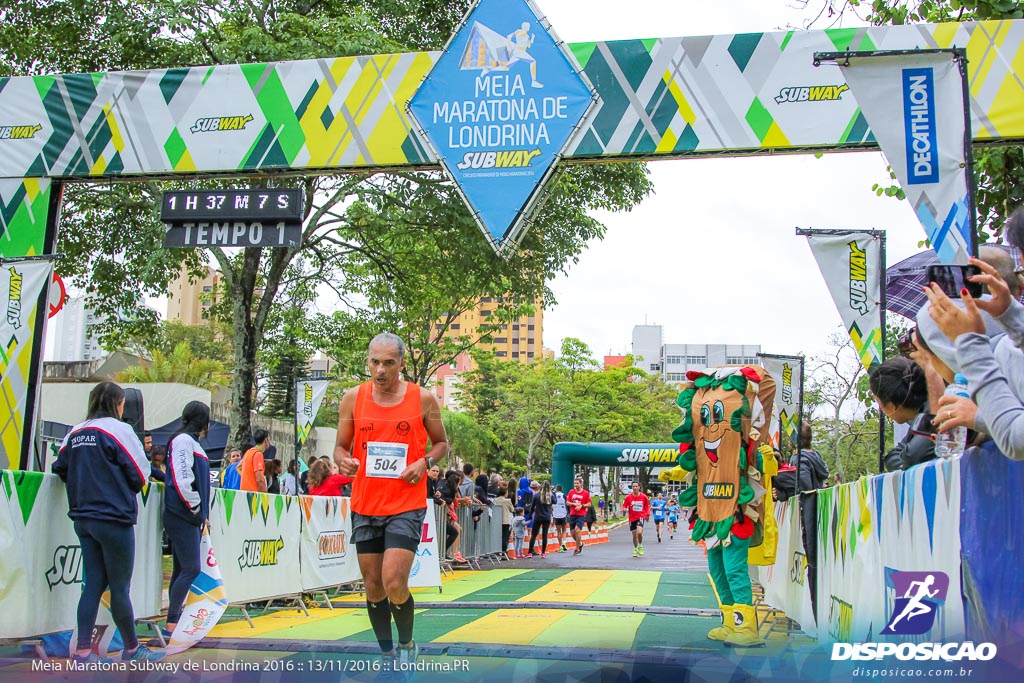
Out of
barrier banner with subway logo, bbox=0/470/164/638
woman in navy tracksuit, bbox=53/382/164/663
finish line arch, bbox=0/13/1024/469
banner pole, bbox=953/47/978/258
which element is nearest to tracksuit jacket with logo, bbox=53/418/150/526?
woman in navy tracksuit, bbox=53/382/164/663

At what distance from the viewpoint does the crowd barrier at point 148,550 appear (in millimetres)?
6090

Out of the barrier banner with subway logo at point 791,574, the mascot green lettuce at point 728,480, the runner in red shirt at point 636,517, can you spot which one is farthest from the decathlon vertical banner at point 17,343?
the runner in red shirt at point 636,517

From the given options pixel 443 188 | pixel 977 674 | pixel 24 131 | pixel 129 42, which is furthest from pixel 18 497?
pixel 129 42

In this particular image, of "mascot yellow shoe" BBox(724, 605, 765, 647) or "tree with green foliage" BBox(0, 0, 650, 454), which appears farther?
"tree with green foliage" BBox(0, 0, 650, 454)

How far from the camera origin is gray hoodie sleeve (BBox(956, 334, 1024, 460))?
2.98m

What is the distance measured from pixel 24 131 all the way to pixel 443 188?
7.04 m

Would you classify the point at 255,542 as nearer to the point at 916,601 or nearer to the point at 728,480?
the point at 728,480

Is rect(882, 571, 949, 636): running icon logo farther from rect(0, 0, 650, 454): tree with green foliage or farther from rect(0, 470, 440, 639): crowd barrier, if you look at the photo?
rect(0, 0, 650, 454): tree with green foliage

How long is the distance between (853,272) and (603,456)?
1061 inches

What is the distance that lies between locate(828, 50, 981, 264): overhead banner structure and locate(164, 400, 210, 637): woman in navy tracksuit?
15.7 ft

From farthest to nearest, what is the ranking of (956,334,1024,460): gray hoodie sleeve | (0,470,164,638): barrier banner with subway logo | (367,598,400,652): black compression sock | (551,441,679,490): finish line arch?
1. (551,441,679,490): finish line arch
2. (0,470,164,638): barrier banner with subway logo
3. (367,598,400,652): black compression sock
4. (956,334,1024,460): gray hoodie sleeve

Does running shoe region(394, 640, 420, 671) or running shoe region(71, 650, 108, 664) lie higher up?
running shoe region(394, 640, 420, 671)

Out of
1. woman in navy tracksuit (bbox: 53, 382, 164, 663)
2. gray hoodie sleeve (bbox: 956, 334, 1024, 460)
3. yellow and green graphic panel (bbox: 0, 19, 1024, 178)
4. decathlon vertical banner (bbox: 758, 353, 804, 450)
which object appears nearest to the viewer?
gray hoodie sleeve (bbox: 956, 334, 1024, 460)

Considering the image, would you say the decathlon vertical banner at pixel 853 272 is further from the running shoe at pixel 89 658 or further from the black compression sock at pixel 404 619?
the running shoe at pixel 89 658
